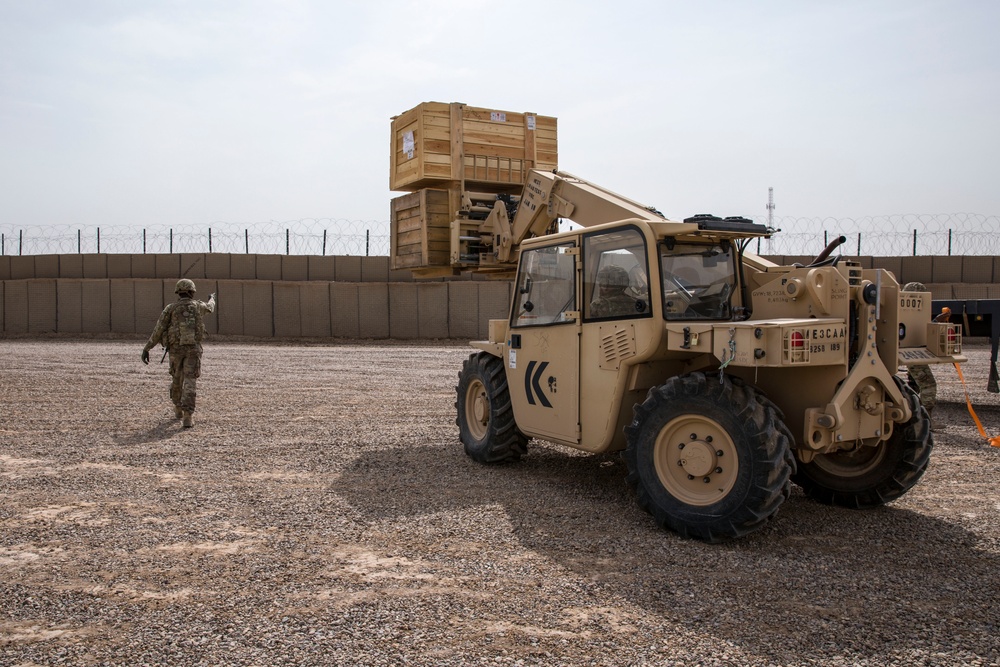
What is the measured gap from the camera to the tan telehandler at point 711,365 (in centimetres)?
523

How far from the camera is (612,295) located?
638 centimetres

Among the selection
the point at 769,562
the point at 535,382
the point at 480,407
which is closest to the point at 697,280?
the point at 535,382

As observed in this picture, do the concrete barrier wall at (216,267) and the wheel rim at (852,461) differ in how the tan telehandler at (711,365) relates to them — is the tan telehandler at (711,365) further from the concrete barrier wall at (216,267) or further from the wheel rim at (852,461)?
the concrete barrier wall at (216,267)

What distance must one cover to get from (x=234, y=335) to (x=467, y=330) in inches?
272

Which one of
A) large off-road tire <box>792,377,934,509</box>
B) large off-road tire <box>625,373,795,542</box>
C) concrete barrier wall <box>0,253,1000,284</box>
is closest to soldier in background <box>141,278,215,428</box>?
large off-road tire <box>625,373,795,542</box>

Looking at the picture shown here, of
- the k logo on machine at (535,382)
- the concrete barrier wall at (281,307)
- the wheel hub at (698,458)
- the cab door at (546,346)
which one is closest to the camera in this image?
the wheel hub at (698,458)

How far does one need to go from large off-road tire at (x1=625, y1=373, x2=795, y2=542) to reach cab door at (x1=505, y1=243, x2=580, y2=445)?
1.02m

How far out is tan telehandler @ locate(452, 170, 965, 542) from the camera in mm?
5230

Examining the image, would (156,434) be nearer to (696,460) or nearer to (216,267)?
(696,460)

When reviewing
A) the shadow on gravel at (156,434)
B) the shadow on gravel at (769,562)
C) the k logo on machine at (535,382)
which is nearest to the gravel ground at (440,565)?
the shadow on gravel at (769,562)

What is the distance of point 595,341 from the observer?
21.1 ft

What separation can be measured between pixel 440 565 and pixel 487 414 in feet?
9.80

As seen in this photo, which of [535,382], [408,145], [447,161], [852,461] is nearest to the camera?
[852,461]

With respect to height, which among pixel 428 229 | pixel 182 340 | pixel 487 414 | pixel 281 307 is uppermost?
pixel 428 229
